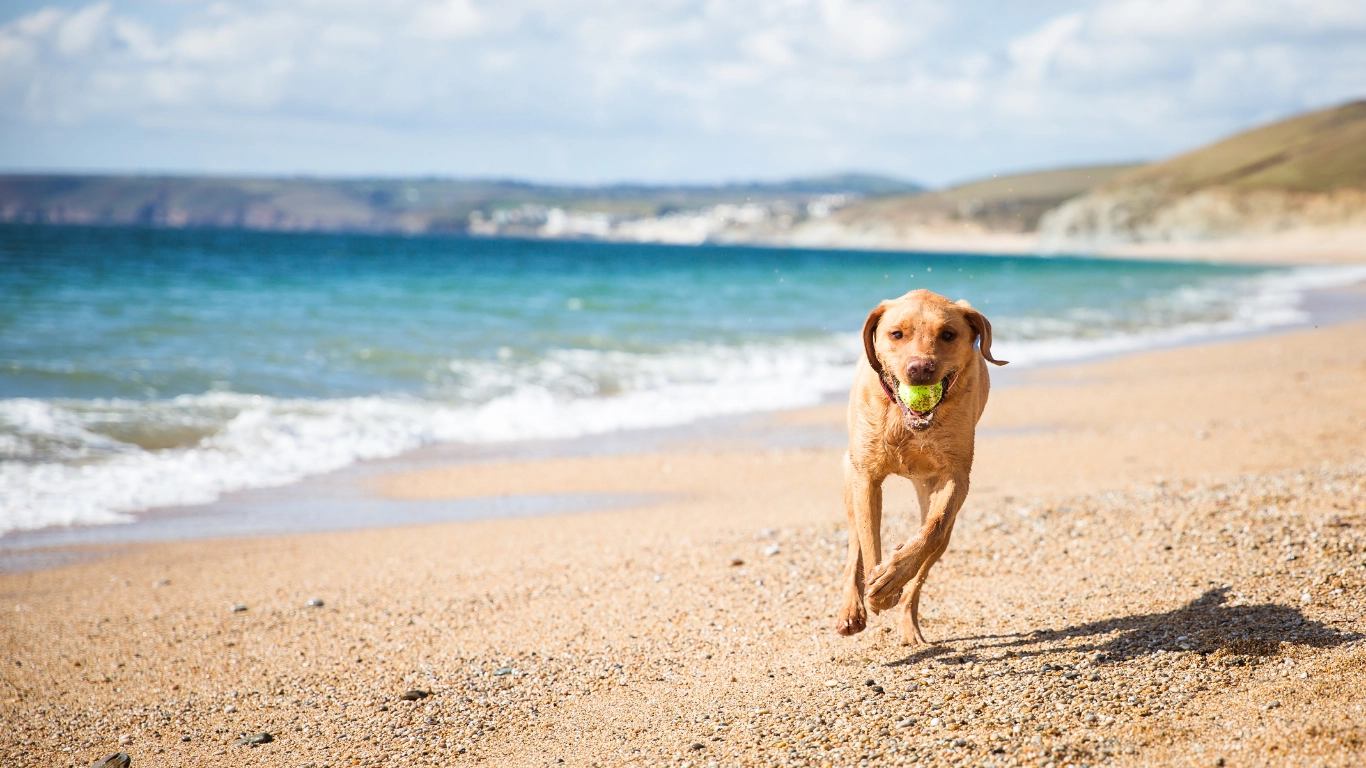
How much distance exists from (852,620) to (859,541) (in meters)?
0.42

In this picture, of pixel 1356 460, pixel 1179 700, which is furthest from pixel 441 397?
pixel 1179 700

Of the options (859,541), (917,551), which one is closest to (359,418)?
(859,541)

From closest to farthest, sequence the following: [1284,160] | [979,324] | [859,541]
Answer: [979,324] → [859,541] → [1284,160]

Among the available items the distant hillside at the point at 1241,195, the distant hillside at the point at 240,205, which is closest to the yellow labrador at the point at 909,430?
the distant hillside at the point at 1241,195

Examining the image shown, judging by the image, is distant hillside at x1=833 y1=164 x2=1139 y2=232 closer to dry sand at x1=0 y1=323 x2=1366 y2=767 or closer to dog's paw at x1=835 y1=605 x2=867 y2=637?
dry sand at x1=0 y1=323 x2=1366 y2=767

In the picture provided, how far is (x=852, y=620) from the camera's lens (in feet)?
16.1

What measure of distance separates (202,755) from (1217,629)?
4.80 m

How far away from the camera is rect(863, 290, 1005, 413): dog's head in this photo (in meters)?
4.46

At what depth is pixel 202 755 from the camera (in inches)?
182

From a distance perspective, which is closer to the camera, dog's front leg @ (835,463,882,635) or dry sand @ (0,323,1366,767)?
dry sand @ (0,323,1366,767)

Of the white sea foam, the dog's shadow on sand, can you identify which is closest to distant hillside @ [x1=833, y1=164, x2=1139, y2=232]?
the white sea foam

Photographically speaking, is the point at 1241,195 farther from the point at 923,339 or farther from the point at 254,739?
the point at 254,739

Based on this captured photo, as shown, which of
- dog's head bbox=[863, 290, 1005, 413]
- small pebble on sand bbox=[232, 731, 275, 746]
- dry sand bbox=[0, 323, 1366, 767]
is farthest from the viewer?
small pebble on sand bbox=[232, 731, 275, 746]

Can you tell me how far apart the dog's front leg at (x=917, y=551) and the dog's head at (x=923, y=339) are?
47 cm
